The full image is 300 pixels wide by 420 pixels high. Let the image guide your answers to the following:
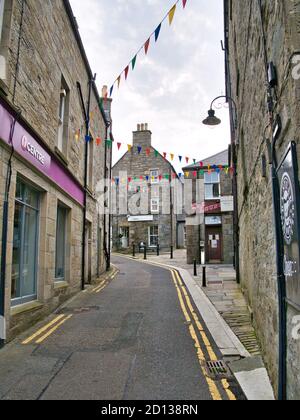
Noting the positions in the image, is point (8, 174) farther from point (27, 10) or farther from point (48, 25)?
point (48, 25)

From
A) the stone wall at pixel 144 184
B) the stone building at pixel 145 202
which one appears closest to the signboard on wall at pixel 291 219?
the stone building at pixel 145 202

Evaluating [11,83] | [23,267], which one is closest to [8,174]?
[11,83]

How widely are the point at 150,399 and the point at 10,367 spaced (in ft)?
7.35

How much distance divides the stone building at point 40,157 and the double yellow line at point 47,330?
1.07 ft

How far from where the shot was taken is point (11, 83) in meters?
6.05

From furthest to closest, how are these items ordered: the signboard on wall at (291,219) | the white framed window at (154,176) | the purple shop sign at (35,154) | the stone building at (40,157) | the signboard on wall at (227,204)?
the white framed window at (154,176) < the signboard on wall at (227,204) < the stone building at (40,157) < the purple shop sign at (35,154) < the signboard on wall at (291,219)

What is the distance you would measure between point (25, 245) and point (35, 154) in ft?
6.56

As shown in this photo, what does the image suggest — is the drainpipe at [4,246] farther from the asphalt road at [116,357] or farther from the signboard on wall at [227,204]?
the signboard on wall at [227,204]

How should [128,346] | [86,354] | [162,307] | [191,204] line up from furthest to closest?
[191,204] < [162,307] < [128,346] < [86,354]

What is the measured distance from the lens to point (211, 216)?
20.9 m

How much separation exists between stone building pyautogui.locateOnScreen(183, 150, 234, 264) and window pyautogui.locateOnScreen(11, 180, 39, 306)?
1397cm

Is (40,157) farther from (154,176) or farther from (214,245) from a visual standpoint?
(154,176)

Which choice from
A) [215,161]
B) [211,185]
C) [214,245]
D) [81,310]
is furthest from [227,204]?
[81,310]

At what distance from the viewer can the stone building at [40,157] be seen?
597 cm
